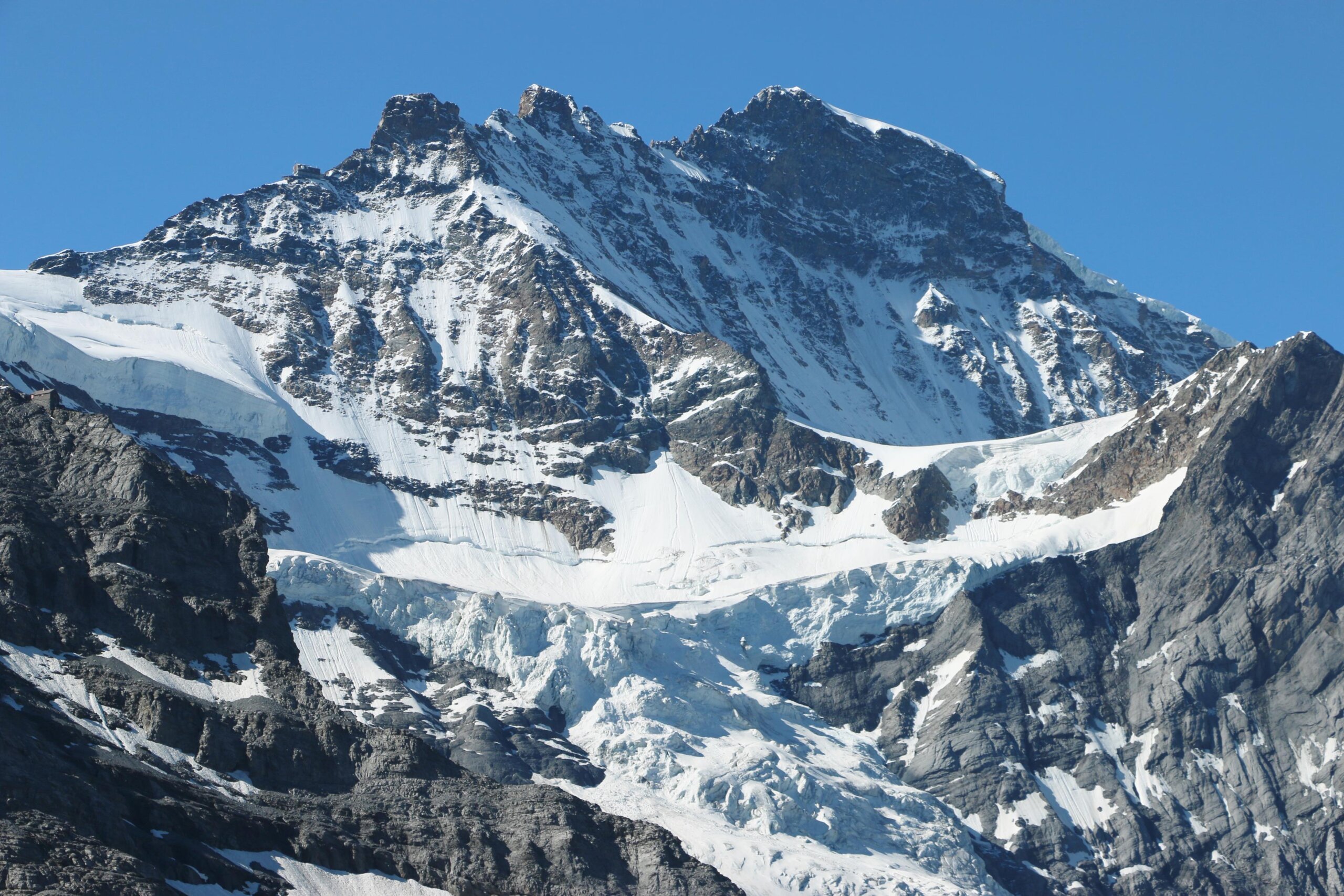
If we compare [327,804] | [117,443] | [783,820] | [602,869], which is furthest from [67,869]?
[783,820]

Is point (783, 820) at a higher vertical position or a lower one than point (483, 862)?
higher

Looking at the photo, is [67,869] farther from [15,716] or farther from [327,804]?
[327,804]

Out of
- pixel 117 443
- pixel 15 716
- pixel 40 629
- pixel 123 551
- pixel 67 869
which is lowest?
pixel 67 869

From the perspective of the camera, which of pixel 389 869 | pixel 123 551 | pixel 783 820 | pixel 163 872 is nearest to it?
pixel 163 872

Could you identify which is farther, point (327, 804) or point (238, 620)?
point (238, 620)

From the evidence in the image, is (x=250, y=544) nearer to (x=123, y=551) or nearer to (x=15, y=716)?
(x=123, y=551)

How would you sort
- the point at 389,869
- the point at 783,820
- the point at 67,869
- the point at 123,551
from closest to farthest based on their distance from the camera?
the point at 67,869
the point at 389,869
the point at 123,551
the point at 783,820
